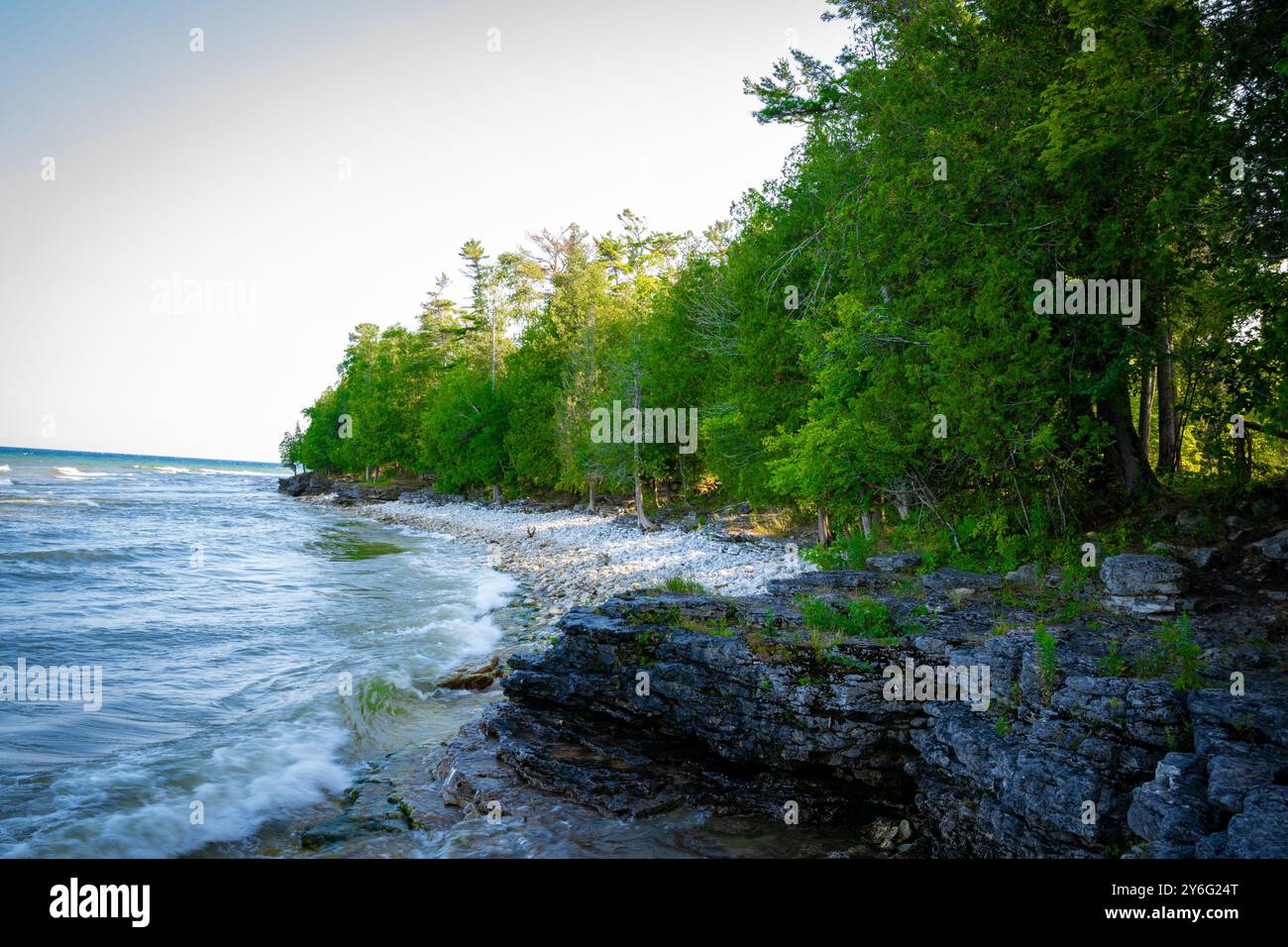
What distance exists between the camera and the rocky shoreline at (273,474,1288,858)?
564 centimetres

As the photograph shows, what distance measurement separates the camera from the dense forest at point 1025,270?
29.2 feet

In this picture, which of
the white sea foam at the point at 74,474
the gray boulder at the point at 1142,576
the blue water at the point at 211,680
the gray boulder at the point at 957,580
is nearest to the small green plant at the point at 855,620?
the gray boulder at the point at 957,580

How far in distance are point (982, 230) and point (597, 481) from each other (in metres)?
32.4

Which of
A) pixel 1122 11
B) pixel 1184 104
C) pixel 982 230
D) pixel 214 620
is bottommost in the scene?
pixel 214 620

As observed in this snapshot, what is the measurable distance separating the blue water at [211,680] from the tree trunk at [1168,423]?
13721 millimetres

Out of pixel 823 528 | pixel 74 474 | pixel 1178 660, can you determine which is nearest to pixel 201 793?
pixel 1178 660

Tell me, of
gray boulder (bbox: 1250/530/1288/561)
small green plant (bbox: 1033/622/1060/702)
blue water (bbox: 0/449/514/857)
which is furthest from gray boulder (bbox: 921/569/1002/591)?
blue water (bbox: 0/449/514/857)

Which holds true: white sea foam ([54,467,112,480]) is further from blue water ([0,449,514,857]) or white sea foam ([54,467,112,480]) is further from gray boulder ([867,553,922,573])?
gray boulder ([867,553,922,573])

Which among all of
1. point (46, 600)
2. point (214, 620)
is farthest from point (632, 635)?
point (46, 600)

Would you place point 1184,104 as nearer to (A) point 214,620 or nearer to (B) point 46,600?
(A) point 214,620

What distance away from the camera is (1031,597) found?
10.0 meters

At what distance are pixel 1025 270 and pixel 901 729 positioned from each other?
843 centimetres

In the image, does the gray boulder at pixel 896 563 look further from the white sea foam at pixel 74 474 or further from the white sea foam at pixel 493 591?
the white sea foam at pixel 74 474

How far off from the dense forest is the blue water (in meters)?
10.7
